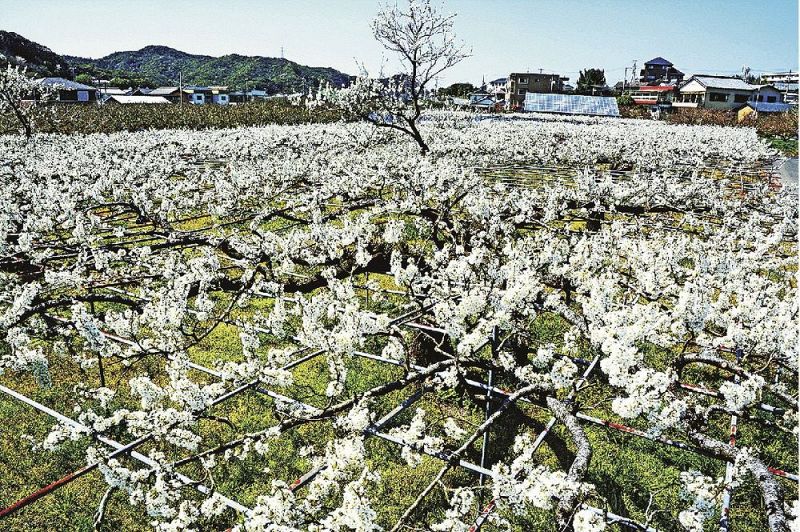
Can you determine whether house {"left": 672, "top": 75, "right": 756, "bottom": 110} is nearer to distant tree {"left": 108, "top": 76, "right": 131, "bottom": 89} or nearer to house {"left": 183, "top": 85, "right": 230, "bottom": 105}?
house {"left": 183, "top": 85, "right": 230, "bottom": 105}

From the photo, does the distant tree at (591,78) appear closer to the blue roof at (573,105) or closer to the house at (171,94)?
the blue roof at (573,105)

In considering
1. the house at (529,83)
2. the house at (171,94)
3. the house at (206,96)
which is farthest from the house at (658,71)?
the house at (171,94)

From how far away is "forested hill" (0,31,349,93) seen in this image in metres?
98.9

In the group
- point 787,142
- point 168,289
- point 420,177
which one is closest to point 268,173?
point 420,177

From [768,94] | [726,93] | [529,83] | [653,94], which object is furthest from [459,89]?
[768,94]

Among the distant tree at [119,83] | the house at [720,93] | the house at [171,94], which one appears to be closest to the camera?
the house at [720,93]

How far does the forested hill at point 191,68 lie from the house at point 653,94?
65.6m

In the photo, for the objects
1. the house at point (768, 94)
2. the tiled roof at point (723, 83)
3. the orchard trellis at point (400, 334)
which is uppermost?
the tiled roof at point (723, 83)

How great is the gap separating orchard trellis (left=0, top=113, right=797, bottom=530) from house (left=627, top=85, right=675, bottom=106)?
6285 centimetres

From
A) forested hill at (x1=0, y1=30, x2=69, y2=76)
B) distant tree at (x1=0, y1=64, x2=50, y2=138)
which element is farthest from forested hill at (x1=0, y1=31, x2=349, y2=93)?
distant tree at (x1=0, y1=64, x2=50, y2=138)

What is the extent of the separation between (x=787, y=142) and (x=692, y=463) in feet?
84.9

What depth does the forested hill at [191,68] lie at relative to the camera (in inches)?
3895

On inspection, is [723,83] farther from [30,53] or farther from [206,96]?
[30,53]

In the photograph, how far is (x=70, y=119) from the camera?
79.1ft
